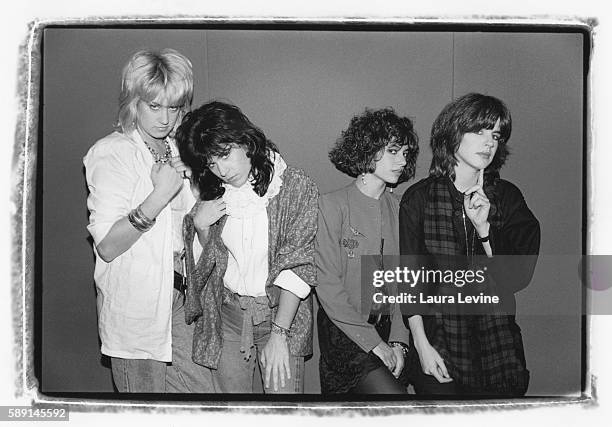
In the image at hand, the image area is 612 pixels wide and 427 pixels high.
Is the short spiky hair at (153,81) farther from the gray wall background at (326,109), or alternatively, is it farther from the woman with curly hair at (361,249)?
the woman with curly hair at (361,249)

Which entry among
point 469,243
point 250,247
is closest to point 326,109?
point 250,247

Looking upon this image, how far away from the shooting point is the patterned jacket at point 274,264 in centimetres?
179

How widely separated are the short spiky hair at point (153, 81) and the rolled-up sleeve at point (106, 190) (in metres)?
0.11

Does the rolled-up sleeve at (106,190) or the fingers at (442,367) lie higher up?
the rolled-up sleeve at (106,190)

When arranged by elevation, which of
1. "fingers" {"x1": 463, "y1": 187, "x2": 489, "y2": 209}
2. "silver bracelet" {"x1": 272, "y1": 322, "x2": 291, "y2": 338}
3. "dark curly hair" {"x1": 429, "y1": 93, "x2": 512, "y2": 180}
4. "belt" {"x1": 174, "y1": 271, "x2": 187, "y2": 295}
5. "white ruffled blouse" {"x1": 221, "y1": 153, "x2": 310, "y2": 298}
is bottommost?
"silver bracelet" {"x1": 272, "y1": 322, "x2": 291, "y2": 338}

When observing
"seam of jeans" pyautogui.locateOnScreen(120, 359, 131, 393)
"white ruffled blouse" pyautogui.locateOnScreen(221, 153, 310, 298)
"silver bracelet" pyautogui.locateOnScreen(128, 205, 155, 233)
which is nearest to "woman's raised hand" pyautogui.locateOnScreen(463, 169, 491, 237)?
"white ruffled blouse" pyautogui.locateOnScreen(221, 153, 310, 298)

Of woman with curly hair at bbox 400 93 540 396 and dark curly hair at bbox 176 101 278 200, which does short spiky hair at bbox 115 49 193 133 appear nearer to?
dark curly hair at bbox 176 101 278 200

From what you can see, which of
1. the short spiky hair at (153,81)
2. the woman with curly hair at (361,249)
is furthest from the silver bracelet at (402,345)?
the short spiky hair at (153,81)

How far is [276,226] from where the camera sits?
70.4 inches

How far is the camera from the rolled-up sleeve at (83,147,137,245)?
1.80 m

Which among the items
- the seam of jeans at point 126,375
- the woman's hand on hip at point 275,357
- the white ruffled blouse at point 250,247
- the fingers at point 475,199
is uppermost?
the fingers at point 475,199

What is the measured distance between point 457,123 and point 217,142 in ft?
2.28

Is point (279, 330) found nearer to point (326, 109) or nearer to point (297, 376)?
point (297, 376)

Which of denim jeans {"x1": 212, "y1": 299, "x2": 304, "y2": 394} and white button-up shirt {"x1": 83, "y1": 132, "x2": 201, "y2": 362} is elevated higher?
white button-up shirt {"x1": 83, "y1": 132, "x2": 201, "y2": 362}
